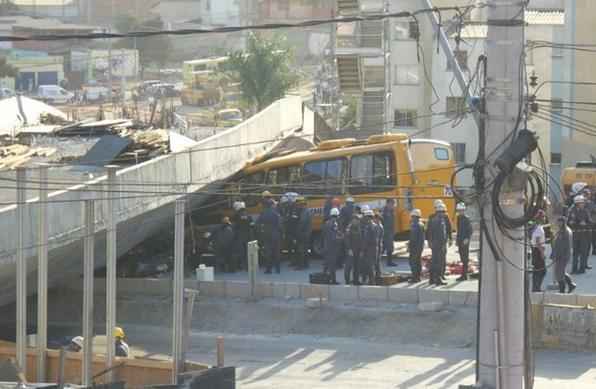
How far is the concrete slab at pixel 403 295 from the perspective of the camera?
929 inches

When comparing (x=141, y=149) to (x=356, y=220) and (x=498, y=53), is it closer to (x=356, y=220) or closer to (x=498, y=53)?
(x=356, y=220)

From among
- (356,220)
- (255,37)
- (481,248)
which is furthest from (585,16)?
(481,248)

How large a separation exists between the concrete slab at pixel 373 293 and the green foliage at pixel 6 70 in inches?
1883

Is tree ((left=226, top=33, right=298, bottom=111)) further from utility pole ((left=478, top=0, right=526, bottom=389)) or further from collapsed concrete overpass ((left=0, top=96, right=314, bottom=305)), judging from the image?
utility pole ((left=478, top=0, right=526, bottom=389))

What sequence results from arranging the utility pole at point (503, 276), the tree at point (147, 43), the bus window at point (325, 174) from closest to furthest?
1. the utility pole at point (503, 276)
2. the bus window at point (325, 174)
3. the tree at point (147, 43)

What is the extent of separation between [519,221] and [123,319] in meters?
14.0

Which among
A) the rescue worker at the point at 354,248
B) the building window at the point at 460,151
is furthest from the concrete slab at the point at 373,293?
the building window at the point at 460,151

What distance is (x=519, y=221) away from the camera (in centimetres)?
1205

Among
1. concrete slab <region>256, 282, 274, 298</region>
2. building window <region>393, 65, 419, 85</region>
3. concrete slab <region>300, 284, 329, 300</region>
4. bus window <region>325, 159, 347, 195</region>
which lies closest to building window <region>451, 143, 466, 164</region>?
building window <region>393, 65, 419, 85</region>

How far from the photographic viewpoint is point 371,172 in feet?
92.0

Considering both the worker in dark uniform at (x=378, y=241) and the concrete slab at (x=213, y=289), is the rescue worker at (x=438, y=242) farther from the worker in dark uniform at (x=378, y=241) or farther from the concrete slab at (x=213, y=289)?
the concrete slab at (x=213, y=289)

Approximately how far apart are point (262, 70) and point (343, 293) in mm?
37731

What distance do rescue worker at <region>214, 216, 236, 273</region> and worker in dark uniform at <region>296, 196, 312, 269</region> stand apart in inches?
50.1

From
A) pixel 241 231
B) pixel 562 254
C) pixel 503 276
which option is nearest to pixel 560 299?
pixel 562 254
